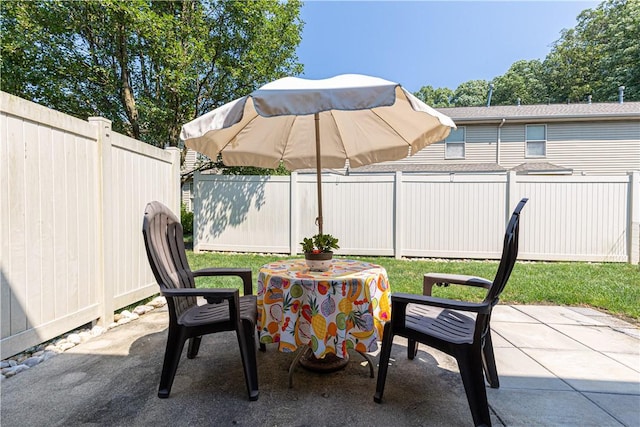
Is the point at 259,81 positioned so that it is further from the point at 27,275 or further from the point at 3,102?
the point at 27,275

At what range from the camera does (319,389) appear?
2.01 m

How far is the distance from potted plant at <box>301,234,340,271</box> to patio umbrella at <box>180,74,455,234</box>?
34cm

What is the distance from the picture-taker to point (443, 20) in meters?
8.91

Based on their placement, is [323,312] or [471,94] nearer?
[323,312]

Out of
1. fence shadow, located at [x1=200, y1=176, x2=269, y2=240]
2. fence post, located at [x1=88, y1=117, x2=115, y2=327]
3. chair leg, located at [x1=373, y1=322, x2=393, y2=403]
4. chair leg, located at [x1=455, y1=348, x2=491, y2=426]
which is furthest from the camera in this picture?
fence shadow, located at [x1=200, y1=176, x2=269, y2=240]

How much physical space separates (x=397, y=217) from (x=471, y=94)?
113ft

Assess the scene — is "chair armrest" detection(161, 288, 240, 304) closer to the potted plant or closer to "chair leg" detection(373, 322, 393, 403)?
the potted plant

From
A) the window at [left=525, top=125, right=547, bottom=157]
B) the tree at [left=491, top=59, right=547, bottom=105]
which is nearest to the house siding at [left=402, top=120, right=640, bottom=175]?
the window at [left=525, top=125, right=547, bottom=157]

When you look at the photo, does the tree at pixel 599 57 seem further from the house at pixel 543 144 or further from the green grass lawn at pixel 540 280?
the green grass lawn at pixel 540 280

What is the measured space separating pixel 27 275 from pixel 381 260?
5.32m

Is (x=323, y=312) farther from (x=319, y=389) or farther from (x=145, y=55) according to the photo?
(x=145, y=55)

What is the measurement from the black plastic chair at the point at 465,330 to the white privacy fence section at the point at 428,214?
172 inches

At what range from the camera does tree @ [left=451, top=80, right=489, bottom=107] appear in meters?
32.4

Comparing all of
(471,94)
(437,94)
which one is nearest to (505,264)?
(471,94)
